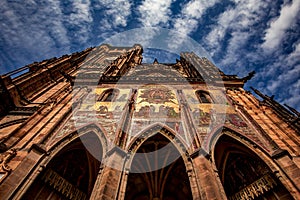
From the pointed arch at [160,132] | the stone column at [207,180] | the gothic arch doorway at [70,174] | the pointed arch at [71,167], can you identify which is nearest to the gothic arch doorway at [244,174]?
the pointed arch at [160,132]

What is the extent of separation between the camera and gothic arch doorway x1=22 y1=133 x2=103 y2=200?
6.03 m

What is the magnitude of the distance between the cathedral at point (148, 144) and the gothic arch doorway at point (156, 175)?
0.17 ft

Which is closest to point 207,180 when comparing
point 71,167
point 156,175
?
point 156,175

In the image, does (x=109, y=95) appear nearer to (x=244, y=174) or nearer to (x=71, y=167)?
(x=71, y=167)

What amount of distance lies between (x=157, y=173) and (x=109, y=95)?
573 cm

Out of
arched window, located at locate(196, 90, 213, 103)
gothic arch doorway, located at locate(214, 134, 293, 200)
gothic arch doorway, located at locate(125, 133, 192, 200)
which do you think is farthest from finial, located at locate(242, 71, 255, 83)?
gothic arch doorway, located at locate(125, 133, 192, 200)

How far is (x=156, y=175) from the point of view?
9.12 metres

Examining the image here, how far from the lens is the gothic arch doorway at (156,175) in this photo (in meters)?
8.95

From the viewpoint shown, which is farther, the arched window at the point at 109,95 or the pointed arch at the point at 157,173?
the arched window at the point at 109,95

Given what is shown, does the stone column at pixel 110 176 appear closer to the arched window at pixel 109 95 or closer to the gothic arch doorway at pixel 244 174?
the gothic arch doorway at pixel 244 174

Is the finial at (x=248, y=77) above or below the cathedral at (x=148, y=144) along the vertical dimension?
above

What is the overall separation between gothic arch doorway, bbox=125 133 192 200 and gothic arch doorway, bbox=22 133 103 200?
2.12m

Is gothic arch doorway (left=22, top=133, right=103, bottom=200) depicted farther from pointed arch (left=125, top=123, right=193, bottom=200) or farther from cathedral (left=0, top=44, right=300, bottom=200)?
pointed arch (left=125, top=123, right=193, bottom=200)

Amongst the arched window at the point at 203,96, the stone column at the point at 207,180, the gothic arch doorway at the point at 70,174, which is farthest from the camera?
the arched window at the point at 203,96
